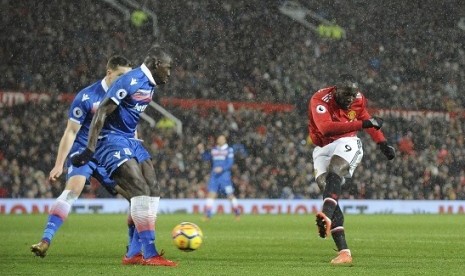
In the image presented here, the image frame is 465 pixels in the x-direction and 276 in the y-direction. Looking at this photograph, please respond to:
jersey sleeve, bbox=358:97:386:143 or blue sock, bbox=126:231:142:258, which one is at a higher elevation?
jersey sleeve, bbox=358:97:386:143

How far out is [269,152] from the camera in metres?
27.4

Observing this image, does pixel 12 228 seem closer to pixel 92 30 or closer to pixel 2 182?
pixel 2 182

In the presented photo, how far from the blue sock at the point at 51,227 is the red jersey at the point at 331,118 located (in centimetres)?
266

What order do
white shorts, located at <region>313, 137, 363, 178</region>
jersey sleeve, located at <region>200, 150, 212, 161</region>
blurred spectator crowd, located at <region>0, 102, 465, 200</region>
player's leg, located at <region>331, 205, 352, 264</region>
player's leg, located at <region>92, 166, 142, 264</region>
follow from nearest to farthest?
player's leg, located at <region>92, 166, 142, 264</region> < player's leg, located at <region>331, 205, 352, 264</region> < white shorts, located at <region>313, 137, 363, 178</region> < jersey sleeve, located at <region>200, 150, 212, 161</region> < blurred spectator crowd, located at <region>0, 102, 465, 200</region>

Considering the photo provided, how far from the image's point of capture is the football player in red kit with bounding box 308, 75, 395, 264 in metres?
8.96

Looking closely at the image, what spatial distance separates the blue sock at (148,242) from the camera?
8.21 metres

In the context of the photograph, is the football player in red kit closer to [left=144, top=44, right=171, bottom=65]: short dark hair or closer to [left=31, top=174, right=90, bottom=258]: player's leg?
[left=144, top=44, right=171, bottom=65]: short dark hair

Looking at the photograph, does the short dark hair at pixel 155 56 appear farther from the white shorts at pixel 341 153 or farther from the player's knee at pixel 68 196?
the white shorts at pixel 341 153

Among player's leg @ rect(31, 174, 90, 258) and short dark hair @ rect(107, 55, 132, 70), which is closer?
player's leg @ rect(31, 174, 90, 258)

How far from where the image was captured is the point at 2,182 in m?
23.7

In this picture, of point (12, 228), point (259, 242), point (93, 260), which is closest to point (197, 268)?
point (93, 260)

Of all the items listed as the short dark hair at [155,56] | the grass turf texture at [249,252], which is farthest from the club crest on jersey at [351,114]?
the short dark hair at [155,56]

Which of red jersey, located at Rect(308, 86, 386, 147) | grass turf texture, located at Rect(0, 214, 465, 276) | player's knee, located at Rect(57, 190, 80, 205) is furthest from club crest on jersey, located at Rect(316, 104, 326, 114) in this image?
player's knee, located at Rect(57, 190, 80, 205)

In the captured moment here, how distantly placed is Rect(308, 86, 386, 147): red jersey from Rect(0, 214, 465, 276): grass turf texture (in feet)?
4.07
